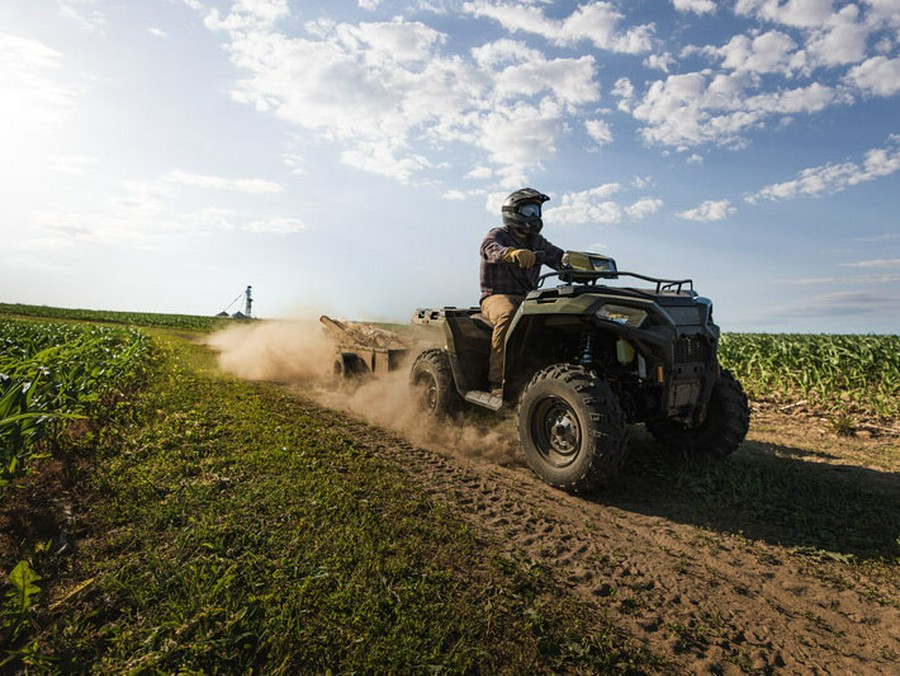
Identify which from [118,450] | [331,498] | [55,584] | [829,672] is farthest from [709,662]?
[118,450]

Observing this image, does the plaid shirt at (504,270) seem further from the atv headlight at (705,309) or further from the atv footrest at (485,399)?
the atv headlight at (705,309)

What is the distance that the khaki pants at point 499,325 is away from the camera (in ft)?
16.6

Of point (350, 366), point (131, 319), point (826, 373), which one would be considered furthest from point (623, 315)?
point (131, 319)

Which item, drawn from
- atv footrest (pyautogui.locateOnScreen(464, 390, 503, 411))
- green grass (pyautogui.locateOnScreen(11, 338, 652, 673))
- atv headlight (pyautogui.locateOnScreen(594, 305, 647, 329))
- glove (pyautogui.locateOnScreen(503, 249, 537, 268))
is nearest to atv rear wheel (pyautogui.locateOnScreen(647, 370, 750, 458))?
atv headlight (pyautogui.locateOnScreen(594, 305, 647, 329))

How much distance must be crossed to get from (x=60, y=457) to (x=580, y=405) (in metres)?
4.42

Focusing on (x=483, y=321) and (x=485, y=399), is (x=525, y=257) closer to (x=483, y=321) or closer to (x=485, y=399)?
(x=483, y=321)

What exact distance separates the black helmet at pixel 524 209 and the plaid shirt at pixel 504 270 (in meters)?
0.15

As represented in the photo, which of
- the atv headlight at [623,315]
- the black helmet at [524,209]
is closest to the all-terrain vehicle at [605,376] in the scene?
the atv headlight at [623,315]

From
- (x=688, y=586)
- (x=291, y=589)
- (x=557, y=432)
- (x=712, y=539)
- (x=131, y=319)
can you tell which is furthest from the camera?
(x=131, y=319)

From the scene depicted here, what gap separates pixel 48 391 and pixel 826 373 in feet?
39.5

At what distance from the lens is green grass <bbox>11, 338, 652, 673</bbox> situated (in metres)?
2.09

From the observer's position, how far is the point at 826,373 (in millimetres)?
9969

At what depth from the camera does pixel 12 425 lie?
3.12 meters

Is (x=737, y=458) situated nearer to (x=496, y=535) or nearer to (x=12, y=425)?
(x=496, y=535)
